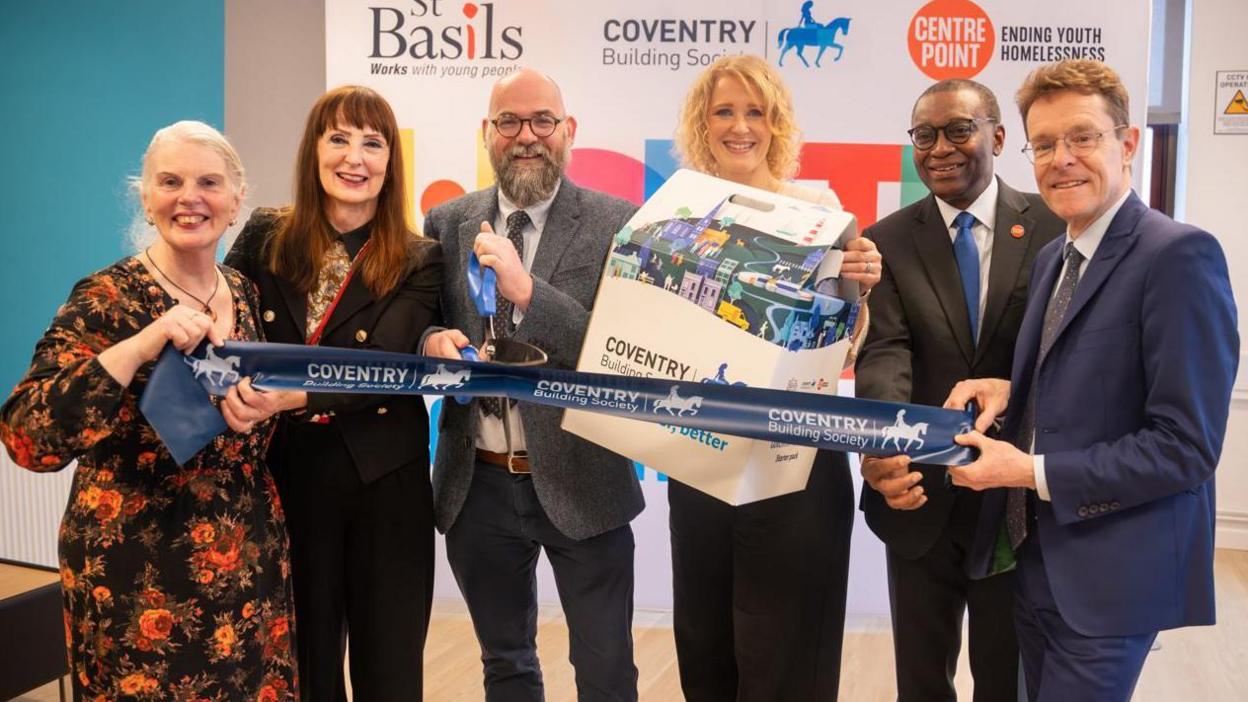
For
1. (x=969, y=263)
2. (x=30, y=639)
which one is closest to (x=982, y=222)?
(x=969, y=263)

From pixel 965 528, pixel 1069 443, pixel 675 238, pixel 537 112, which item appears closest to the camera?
pixel 1069 443

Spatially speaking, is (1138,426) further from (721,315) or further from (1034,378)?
(721,315)

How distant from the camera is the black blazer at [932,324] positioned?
95.6 inches

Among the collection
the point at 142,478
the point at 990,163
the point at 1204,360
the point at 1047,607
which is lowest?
the point at 1047,607

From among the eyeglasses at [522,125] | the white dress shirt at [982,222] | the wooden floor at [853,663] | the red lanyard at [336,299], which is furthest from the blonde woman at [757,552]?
the wooden floor at [853,663]

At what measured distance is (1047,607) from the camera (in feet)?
6.79

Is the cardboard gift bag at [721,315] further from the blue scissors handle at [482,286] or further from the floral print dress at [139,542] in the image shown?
the floral print dress at [139,542]

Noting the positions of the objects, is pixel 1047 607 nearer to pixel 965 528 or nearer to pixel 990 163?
pixel 965 528

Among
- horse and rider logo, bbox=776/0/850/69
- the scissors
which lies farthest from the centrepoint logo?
the scissors

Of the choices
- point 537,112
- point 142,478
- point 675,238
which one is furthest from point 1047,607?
point 142,478

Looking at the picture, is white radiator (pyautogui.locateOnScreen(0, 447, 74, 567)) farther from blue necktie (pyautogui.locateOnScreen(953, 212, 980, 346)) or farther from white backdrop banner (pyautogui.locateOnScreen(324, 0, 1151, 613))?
blue necktie (pyautogui.locateOnScreen(953, 212, 980, 346))

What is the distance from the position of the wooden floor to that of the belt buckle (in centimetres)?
171

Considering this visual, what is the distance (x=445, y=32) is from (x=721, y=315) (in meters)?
3.05

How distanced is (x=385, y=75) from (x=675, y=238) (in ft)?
9.64
